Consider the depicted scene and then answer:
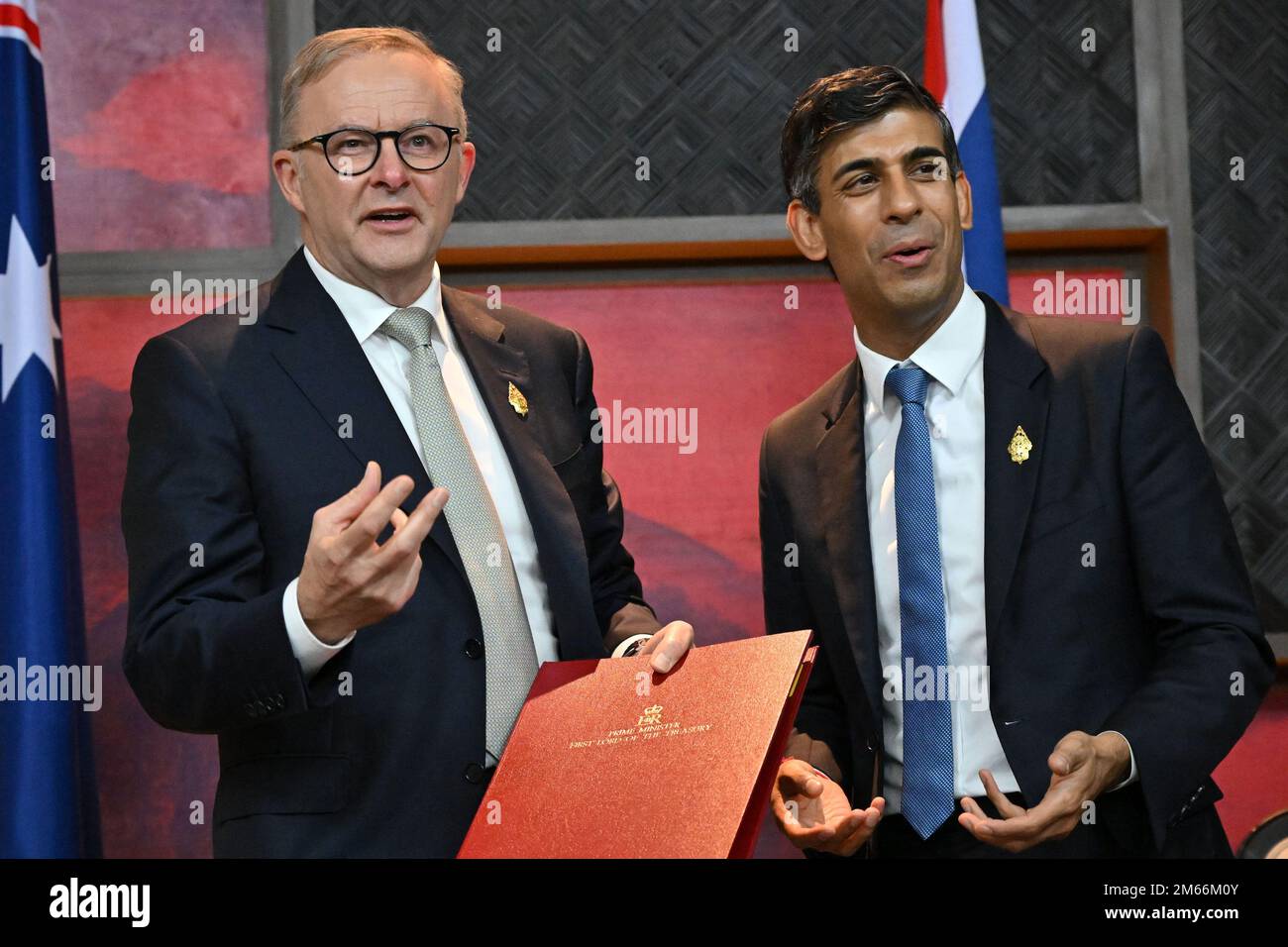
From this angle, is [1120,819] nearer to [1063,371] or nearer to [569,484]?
[1063,371]

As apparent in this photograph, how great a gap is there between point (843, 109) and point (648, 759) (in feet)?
3.89

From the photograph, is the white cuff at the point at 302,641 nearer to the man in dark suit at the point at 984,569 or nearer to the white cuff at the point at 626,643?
the white cuff at the point at 626,643

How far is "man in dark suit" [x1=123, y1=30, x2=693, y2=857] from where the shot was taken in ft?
6.01

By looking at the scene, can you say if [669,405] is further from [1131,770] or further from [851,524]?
[1131,770]

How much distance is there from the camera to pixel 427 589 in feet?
6.51

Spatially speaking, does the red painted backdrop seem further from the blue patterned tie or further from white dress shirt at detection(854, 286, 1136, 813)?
the blue patterned tie

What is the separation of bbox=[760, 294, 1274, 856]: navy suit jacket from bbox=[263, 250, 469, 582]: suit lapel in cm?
66

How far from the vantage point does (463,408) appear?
215 centimetres

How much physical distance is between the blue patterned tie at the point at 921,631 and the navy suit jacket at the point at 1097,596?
0.06 metres

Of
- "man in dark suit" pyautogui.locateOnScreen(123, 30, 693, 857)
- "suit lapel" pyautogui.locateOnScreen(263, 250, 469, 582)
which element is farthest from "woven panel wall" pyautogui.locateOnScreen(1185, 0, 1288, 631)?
"suit lapel" pyautogui.locateOnScreen(263, 250, 469, 582)

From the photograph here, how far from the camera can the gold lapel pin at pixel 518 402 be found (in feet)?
7.20

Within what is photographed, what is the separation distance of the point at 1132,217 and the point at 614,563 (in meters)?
1.79
